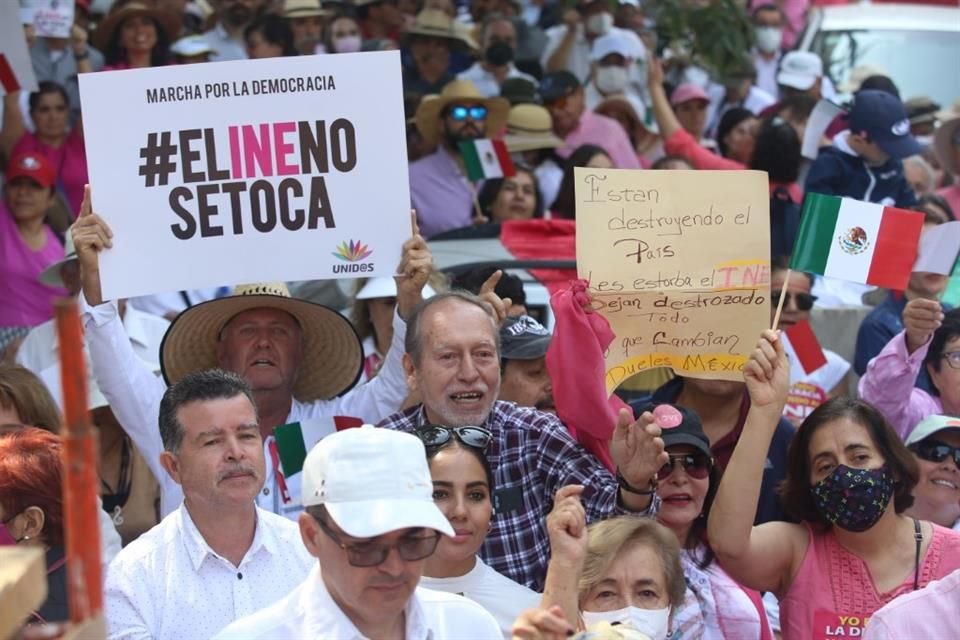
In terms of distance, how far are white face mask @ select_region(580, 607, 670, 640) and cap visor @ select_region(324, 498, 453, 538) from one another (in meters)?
1.44

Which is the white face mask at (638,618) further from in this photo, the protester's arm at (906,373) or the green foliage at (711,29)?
the green foliage at (711,29)

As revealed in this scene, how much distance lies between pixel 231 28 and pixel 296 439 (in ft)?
23.9

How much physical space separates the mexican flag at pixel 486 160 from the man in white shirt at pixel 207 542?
4.89 meters

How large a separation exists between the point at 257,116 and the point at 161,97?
32cm

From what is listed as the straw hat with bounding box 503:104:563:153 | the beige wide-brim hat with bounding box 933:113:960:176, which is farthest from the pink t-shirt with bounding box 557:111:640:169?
the beige wide-brim hat with bounding box 933:113:960:176

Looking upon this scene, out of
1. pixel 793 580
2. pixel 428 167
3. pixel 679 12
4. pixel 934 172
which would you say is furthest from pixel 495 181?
pixel 793 580

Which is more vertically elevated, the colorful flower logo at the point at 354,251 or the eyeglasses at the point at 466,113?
the colorful flower logo at the point at 354,251

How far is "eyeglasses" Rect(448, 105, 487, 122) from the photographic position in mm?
10219

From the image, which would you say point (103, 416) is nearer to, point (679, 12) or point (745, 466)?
point (745, 466)

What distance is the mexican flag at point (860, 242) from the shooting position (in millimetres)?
5984

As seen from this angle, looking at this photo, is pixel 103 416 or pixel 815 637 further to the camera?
pixel 103 416

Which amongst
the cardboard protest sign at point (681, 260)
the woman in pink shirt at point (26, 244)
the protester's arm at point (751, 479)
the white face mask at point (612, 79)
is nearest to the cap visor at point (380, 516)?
the protester's arm at point (751, 479)

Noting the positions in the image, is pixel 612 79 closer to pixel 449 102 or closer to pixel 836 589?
pixel 449 102

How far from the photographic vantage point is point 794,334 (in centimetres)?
698
